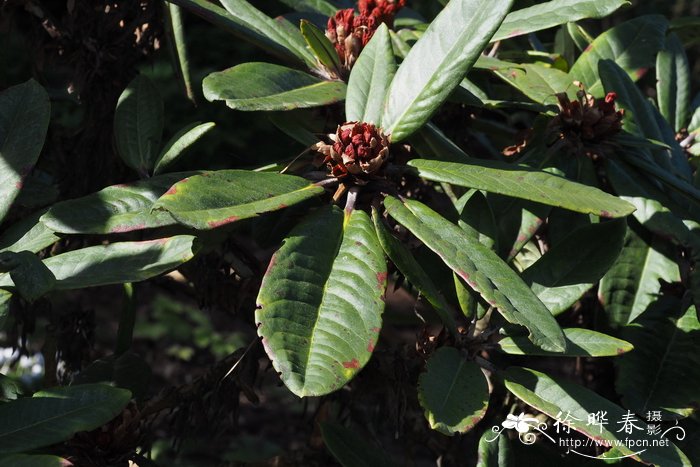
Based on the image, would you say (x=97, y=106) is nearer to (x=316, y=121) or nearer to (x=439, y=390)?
(x=316, y=121)

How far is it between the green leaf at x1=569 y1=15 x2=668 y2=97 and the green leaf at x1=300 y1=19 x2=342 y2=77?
45 centimetres

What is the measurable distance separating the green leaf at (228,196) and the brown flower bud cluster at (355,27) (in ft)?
1.13

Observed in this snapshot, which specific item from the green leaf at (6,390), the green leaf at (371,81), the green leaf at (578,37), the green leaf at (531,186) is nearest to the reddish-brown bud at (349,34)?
the green leaf at (371,81)

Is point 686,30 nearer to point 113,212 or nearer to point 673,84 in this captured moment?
point 673,84

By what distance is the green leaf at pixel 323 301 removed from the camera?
0.88 meters

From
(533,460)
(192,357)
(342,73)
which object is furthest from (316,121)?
(192,357)

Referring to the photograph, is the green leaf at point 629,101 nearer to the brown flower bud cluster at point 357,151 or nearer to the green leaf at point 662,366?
the green leaf at point 662,366

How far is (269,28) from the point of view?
1.33 m

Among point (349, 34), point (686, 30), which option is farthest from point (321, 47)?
point (686, 30)

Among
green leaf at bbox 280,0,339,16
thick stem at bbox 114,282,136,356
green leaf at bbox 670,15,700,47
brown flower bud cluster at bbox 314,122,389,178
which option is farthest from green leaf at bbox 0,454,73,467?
green leaf at bbox 670,15,700,47

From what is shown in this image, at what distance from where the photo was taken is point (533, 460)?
126cm

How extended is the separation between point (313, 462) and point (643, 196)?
0.80m

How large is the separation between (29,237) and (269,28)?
515mm

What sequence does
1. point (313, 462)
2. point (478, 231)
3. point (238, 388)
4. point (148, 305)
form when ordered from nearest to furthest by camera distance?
point (478, 231), point (238, 388), point (313, 462), point (148, 305)
